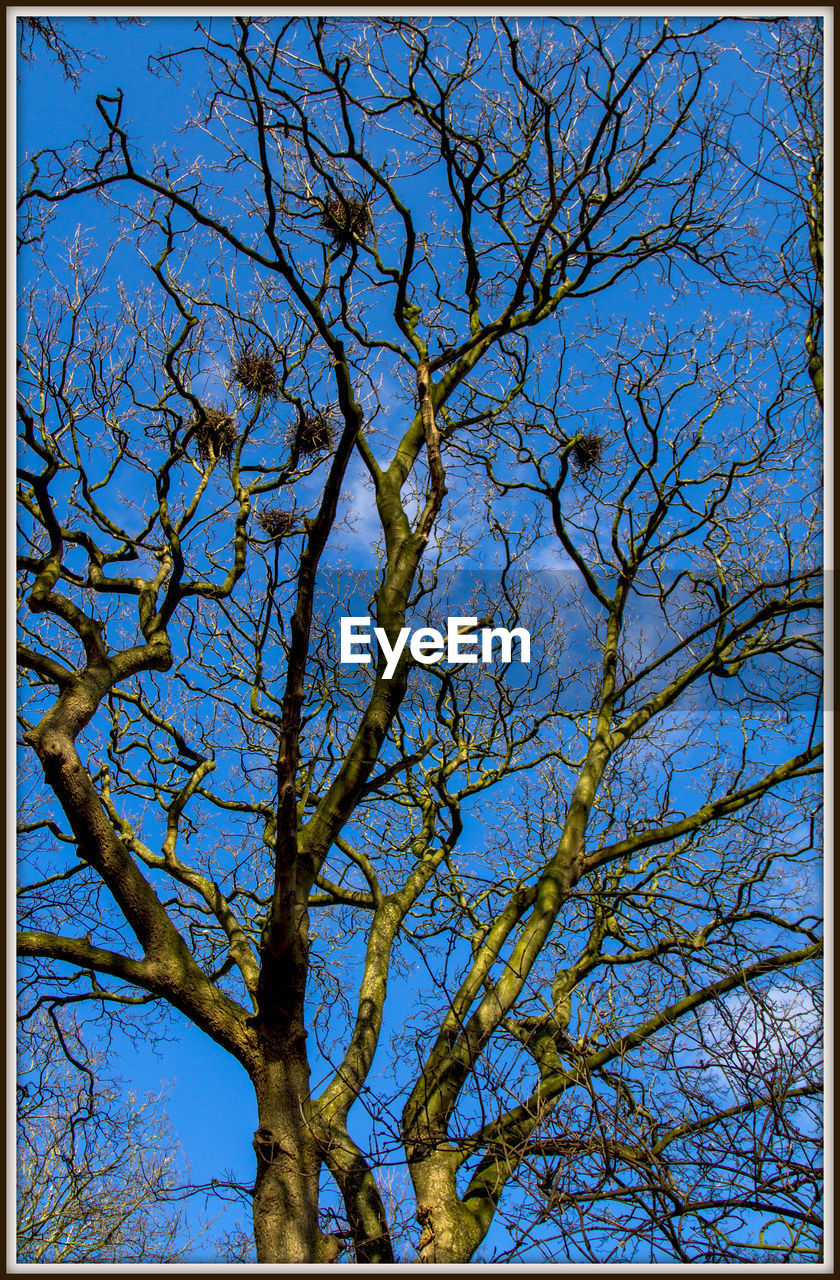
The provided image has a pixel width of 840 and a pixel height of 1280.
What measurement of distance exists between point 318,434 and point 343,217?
1329 mm

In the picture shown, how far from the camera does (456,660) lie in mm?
6387

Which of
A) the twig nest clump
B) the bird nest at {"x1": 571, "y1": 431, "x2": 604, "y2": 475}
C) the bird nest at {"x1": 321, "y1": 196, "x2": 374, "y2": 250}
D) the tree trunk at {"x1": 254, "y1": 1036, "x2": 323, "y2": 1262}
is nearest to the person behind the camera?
the tree trunk at {"x1": 254, "y1": 1036, "x2": 323, "y2": 1262}

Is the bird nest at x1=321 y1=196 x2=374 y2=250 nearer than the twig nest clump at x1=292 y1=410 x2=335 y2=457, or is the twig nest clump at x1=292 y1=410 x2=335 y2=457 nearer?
the bird nest at x1=321 y1=196 x2=374 y2=250

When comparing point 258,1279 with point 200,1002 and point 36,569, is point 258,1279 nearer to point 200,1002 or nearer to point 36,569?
point 200,1002

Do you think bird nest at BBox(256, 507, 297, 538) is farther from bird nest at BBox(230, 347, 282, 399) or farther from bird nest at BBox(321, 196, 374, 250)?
bird nest at BBox(321, 196, 374, 250)

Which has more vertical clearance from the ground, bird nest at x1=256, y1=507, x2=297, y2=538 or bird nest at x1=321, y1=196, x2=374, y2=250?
bird nest at x1=321, y1=196, x2=374, y2=250

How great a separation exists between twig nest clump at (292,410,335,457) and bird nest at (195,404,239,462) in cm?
53

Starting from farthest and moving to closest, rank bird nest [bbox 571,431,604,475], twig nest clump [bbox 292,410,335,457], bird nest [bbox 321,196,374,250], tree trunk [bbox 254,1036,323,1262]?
bird nest [bbox 571,431,604,475] < twig nest clump [bbox 292,410,335,457] < bird nest [bbox 321,196,374,250] < tree trunk [bbox 254,1036,323,1262]

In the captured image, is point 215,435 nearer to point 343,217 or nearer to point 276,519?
point 276,519

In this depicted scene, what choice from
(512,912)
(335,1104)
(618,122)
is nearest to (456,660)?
(512,912)

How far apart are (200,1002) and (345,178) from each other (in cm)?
458

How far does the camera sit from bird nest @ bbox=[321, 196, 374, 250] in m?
5.16

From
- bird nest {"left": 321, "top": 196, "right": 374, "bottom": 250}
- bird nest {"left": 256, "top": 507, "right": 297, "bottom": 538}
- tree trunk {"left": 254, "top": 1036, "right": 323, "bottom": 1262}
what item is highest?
bird nest {"left": 321, "top": 196, "right": 374, "bottom": 250}

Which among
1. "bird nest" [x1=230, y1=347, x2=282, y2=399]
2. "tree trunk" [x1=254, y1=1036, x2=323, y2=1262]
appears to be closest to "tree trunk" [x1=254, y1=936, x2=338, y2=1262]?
"tree trunk" [x1=254, y1=1036, x2=323, y2=1262]
